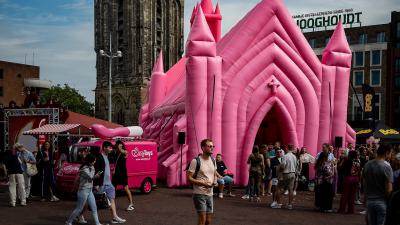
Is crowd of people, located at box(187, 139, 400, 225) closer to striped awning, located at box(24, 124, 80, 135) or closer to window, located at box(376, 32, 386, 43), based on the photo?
striped awning, located at box(24, 124, 80, 135)

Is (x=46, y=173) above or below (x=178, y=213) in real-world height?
above

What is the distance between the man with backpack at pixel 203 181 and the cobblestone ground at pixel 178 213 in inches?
107

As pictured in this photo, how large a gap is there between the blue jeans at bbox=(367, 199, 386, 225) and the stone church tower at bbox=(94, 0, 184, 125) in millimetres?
64784

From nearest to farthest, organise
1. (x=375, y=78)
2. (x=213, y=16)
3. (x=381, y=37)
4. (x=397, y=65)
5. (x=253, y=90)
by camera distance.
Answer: (x=253, y=90) < (x=213, y=16) < (x=397, y=65) < (x=375, y=78) < (x=381, y=37)

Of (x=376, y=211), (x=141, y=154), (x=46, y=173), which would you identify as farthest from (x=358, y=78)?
(x=376, y=211)

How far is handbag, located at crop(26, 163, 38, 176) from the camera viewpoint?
1309 centimetres

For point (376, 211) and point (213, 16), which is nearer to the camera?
point (376, 211)

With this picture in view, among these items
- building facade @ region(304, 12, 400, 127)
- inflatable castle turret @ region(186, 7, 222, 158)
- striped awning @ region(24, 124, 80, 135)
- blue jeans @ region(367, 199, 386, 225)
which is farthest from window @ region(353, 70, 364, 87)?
blue jeans @ region(367, 199, 386, 225)

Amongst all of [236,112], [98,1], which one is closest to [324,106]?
[236,112]

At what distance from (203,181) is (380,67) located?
4604 cm

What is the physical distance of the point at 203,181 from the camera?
7273 millimetres

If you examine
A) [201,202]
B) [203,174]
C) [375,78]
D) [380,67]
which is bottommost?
[201,202]

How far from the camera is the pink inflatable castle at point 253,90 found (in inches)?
691

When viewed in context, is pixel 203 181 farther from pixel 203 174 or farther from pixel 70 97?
pixel 70 97
